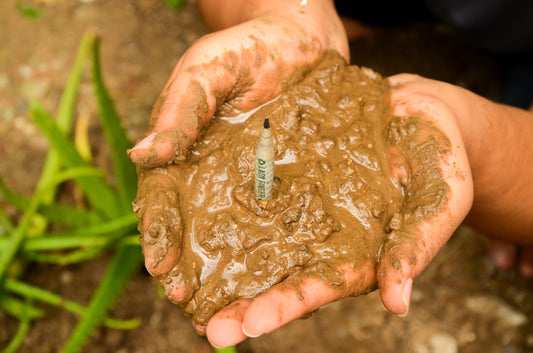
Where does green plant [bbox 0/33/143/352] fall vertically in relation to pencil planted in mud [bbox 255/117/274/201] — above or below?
below

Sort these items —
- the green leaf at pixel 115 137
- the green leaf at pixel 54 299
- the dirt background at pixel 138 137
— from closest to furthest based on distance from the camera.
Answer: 1. the green leaf at pixel 115 137
2. the green leaf at pixel 54 299
3. the dirt background at pixel 138 137

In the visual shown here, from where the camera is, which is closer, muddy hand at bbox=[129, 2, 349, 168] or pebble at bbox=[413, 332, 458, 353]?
muddy hand at bbox=[129, 2, 349, 168]

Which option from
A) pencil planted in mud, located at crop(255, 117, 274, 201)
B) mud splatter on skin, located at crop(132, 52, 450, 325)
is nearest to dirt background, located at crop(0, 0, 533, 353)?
mud splatter on skin, located at crop(132, 52, 450, 325)

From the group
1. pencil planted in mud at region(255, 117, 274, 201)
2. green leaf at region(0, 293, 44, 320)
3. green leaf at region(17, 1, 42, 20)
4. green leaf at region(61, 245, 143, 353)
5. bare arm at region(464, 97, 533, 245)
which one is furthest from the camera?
green leaf at region(17, 1, 42, 20)

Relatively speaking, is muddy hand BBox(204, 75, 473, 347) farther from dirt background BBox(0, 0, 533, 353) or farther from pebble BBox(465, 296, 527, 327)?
pebble BBox(465, 296, 527, 327)

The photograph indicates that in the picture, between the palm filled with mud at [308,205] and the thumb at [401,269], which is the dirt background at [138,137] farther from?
the thumb at [401,269]

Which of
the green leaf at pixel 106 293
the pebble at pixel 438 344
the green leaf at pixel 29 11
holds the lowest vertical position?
the pebble at pixel 438 344

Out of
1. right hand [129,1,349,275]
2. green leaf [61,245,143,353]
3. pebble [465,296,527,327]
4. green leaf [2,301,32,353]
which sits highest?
right hand [129,1,349,275]

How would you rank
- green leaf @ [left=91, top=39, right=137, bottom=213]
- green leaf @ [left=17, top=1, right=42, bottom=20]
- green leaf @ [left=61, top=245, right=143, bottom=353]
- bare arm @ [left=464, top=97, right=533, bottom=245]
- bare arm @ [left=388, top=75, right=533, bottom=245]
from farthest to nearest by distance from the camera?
green leaf @ [left=17, top=1, right=42, bottom=20]
green leaf @ [left=91, top=39, right=137, bottom=213]
green leaf @ [left=61, top=245, right=143, bottom=353]
bare arm @ [left=464, top=97, right=533, bottom=245]
bare arm @ [left=388, top=75, right=533, bottom=245]

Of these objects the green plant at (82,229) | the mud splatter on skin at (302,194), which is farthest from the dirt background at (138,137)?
the mud splatter on skin at (302,194)
